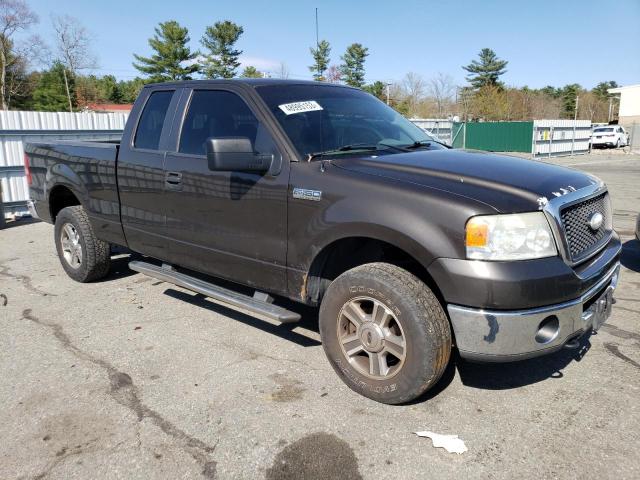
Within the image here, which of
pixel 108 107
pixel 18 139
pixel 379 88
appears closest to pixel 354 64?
pixel 379 88

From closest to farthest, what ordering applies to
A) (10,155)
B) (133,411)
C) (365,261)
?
(133,411) < (365,261) < (10,155)

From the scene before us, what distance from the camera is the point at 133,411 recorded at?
3.10 meters

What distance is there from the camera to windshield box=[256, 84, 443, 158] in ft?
11.7

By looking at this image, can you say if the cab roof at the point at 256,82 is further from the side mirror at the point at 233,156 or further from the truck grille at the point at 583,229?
the truck grille at the point at 583,229

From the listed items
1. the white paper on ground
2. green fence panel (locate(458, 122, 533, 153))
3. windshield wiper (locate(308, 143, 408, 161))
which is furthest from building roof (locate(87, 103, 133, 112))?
the white paper on ground

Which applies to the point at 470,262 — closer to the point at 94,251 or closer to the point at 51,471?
the point at 51,471

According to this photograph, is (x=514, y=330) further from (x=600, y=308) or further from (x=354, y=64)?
(x=354, y=64)

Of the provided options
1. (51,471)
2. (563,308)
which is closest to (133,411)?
(51,471)

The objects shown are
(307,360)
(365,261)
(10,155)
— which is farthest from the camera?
(10,155)

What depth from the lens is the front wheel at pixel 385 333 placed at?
9.32 feet

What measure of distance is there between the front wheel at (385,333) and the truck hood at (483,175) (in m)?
0.55

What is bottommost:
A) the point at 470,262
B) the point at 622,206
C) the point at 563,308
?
the point at 622,206

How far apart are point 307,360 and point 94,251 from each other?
2.79 meters

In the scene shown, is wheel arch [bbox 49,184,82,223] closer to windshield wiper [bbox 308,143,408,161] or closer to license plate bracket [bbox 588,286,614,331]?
windshield wiper [bbox 308,143,408,161]
